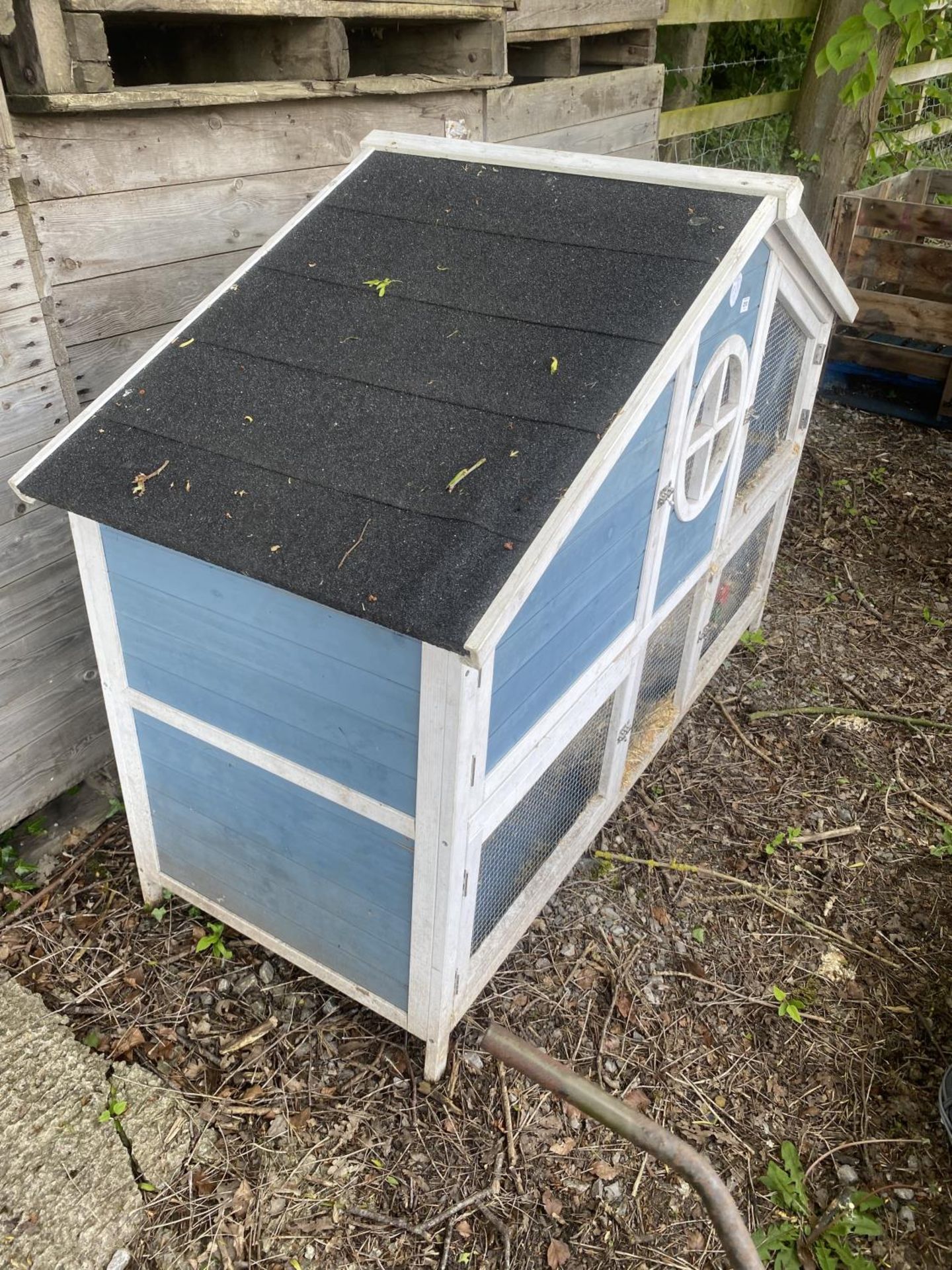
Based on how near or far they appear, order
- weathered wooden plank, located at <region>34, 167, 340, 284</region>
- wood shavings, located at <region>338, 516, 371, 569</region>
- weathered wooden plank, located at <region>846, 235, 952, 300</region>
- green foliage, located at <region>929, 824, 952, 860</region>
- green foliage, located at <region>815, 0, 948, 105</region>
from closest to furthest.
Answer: wood shavings, located at <region>338, 516, 371, 569</region> < weathered wooden plank, located at <region>34, 167, 340, 284</region> < green foliage, located at <region>929, 824, 952, 860</region> < green foliage, located at <region>815, 0, 948, 105</region> < weathered wooden plank, located at <region>846, 235, 952, 300</region>

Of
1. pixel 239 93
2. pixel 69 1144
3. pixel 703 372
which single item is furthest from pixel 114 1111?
pixel 239 93

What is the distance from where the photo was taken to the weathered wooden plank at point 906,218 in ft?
18.2

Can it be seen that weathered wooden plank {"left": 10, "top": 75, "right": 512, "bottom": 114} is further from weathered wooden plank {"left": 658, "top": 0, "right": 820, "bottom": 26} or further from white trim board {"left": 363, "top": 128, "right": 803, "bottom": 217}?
weathered wooden plank {"left": 658, "top": 0, "right": 820, "bottom": 26}

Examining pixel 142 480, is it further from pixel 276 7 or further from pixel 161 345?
pixel 276 7

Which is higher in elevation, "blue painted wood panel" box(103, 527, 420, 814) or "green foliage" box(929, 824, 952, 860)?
"blue painted wood panel" box(103, 527, 420, 814)

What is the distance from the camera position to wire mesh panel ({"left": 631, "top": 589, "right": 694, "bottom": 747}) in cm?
285

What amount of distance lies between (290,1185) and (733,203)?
2.48m

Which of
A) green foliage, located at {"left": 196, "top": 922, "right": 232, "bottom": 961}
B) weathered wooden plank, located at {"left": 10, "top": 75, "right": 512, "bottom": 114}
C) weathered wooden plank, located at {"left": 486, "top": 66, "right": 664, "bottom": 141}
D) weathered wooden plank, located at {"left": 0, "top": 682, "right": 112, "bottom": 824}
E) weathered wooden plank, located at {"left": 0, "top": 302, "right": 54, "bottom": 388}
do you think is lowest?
green foliage, located at {"left": 196, "top": 922, "right": 232, "bottom": 961}

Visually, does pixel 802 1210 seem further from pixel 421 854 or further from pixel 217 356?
pixel 217 356

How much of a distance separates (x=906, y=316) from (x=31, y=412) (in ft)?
16.7

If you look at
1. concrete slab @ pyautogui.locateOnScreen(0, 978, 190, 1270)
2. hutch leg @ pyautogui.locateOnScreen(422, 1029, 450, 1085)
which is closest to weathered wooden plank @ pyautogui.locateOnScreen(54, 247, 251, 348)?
concrete slab @ pyautogui.locateOnScreen(0, 978, 190, 1270)

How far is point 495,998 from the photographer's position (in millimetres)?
2598

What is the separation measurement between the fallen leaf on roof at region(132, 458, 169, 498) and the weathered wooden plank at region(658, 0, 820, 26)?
3.68 meters

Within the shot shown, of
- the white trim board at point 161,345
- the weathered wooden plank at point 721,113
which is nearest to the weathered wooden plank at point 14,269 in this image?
the white trim board at point 161,345
